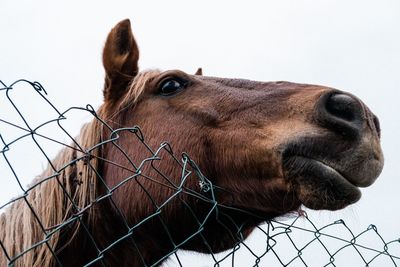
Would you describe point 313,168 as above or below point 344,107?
below

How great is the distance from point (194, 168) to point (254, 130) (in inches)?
17.2

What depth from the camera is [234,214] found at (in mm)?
3213

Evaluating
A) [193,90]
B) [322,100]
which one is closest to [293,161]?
[322,100]

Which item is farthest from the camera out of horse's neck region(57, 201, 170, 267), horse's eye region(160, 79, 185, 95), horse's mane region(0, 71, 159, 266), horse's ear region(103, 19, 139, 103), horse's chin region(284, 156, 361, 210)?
horse's ear region(103, 19, 139, 103)

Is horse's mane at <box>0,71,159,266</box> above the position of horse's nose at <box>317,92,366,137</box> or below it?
below

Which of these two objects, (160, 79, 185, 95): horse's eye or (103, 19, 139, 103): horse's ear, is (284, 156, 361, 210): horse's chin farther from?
(103, 19, 139, 103): horse's ear

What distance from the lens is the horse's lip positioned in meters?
2.59

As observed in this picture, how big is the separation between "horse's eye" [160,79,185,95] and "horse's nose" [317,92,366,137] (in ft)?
3.93

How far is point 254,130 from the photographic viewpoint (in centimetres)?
307

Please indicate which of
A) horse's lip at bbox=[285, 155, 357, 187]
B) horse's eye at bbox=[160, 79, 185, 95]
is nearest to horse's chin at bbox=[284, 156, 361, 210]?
horse's lip at bbox=[285, 155, 357, 187]

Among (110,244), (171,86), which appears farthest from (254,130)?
(110,244)

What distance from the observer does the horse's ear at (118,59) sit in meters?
3.78

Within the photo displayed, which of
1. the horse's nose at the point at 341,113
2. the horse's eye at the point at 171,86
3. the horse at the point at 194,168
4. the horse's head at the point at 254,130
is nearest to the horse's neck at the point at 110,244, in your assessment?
the horse at the point at 194,168

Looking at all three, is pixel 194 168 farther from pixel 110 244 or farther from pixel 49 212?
pixel 49 212
